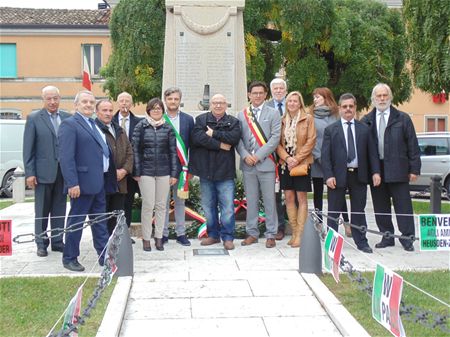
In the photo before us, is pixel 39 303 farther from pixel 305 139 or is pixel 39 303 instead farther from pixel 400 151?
pixel 400 151

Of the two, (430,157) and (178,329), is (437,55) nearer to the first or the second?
(430,157)

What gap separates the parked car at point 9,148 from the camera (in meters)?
18.4

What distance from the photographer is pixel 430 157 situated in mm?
16641

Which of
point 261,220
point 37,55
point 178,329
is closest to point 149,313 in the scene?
point 178,329

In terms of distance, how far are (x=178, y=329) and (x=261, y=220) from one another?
12.9ft

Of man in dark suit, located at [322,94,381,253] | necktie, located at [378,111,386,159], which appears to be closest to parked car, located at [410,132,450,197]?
necktie, located at [378,111,386,159]

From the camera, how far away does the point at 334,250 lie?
5602 millimetres

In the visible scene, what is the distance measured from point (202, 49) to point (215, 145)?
2771mm

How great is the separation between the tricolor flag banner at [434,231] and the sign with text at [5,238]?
3089mm

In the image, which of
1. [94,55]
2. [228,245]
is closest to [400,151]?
[228,245]

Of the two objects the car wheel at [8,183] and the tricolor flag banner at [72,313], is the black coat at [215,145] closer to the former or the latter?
the tricolor flag banner at [72,313]

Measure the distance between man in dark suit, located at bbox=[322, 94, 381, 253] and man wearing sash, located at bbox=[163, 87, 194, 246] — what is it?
1.74m

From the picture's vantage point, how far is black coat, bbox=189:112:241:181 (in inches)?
300

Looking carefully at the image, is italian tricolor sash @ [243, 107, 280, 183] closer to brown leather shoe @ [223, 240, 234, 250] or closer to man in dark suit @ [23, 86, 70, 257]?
brown leather shoe @ [223, 240, 234, 250]
